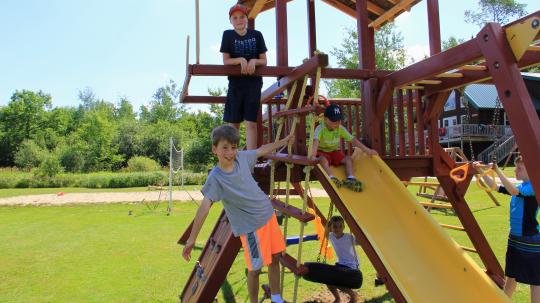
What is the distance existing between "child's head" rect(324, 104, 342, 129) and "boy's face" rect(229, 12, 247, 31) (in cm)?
134

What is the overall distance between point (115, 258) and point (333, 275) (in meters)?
5.31

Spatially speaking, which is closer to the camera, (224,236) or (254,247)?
(254,247)

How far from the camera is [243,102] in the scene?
4.46 meters

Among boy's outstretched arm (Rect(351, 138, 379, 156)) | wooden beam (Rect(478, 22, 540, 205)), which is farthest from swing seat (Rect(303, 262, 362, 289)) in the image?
wooden beam (Rect(478, 22, 540, 205))

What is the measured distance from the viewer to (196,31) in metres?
3.95

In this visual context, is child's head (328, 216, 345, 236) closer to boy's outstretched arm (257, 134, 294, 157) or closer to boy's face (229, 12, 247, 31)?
boy's outstretched arm (257, 134, 294, 157)

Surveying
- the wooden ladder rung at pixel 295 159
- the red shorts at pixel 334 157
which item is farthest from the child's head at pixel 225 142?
the red shorts at pixel 334 157

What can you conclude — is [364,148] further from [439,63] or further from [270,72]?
[270,72]

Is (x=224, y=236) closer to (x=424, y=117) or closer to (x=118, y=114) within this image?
(x=424, y=117)

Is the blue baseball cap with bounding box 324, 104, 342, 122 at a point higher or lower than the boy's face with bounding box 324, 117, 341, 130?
higher

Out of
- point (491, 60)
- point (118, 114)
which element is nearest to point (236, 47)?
point (491, 60)

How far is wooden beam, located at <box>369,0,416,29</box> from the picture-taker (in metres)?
6.19

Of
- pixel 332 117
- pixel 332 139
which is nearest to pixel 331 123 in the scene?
pixel 332 117

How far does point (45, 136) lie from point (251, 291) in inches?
2209
